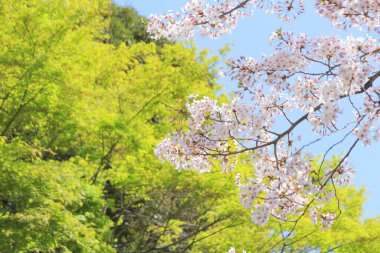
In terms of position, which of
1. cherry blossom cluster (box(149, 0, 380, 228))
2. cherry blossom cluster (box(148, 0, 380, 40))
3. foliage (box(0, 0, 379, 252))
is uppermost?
foliage (box(0, 0, 379, 252))

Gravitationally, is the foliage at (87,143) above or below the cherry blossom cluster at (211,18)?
above

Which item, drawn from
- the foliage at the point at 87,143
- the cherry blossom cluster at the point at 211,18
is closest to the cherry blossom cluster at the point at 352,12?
the cherry blossom cluster at the point at 211,18

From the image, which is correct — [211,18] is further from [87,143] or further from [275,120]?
[87,143]

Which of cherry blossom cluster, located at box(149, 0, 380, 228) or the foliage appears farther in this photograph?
the foliage

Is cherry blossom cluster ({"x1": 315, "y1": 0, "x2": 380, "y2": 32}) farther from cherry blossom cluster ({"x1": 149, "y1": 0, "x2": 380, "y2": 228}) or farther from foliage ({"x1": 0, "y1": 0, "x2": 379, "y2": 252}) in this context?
foliage ({"x1": 0, "y1": 0, "x2": 379, "y2": 252})

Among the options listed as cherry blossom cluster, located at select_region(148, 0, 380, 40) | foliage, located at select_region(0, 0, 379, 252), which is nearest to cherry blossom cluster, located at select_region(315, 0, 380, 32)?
cherry blossom cluster, located at select_region(148, 0, 380, 40)

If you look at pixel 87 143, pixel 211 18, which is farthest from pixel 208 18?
pixel 87 143

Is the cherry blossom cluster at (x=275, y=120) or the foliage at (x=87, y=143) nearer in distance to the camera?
the cherry blossom cluster at (x=275, y=120)

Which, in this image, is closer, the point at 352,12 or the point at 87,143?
the point at 352,12

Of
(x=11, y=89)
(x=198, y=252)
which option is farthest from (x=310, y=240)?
(x=11, y=89)

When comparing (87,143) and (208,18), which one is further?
(87,143)

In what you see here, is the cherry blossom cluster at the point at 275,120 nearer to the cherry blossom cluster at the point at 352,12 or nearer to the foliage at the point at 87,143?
the cherry blossom cluster at the point at 352,12

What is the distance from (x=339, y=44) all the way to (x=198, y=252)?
1110cm

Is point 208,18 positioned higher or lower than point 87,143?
lower
